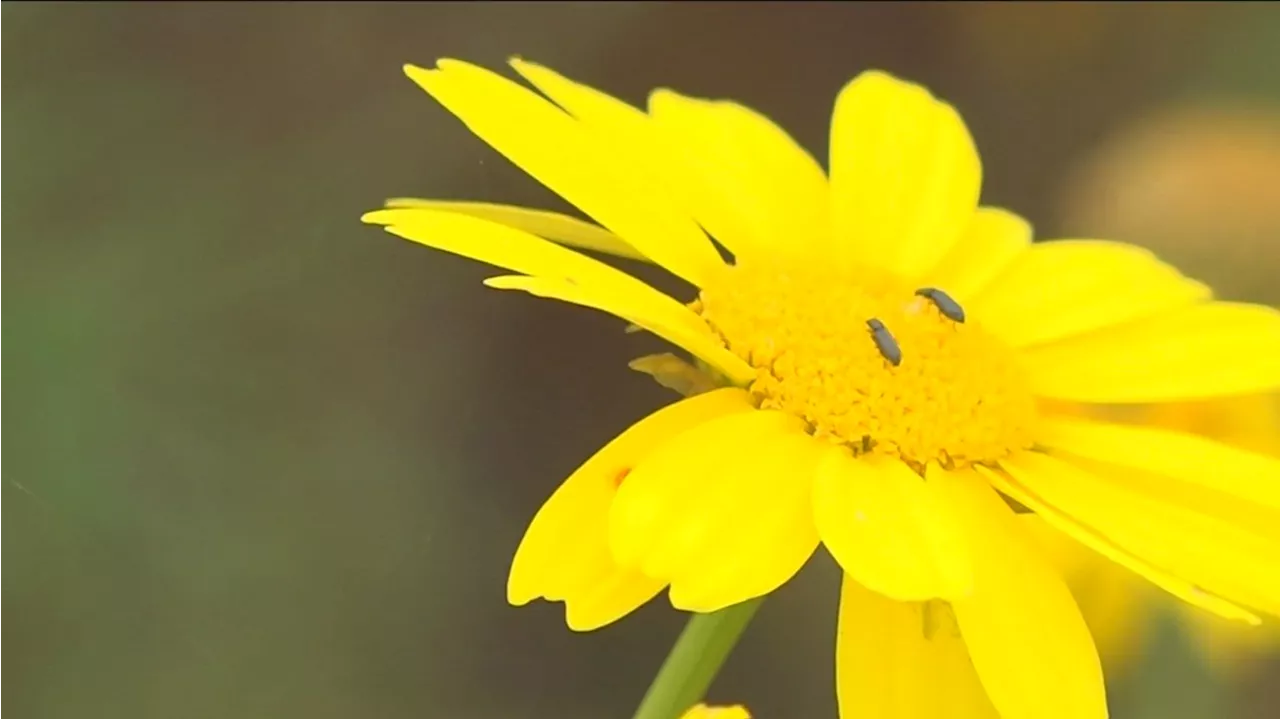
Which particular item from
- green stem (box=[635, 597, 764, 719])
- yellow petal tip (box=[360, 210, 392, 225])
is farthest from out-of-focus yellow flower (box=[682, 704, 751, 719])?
yellow petal tip (box=[360, 210, 392, 225])

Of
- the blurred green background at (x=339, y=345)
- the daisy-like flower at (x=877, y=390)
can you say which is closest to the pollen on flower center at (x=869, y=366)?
the daisy-like flower at (x=877, y=390)

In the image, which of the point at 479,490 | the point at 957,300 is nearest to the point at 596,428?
the point at 479,490

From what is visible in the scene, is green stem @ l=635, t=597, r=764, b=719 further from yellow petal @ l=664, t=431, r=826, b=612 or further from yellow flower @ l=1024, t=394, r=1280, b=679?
yellow flower @ l=1024, t=394, r=1280, b=679

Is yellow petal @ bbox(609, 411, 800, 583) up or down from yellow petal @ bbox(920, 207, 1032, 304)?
down

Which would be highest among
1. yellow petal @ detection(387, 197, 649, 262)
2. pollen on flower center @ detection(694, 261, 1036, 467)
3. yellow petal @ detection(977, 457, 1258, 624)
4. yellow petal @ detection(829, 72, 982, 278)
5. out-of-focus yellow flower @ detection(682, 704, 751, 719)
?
yellow petal @ detection(829, 72, 982, 278)

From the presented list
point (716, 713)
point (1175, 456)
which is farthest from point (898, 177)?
point (716, 713)

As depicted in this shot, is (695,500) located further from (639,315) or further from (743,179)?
(743,179)
